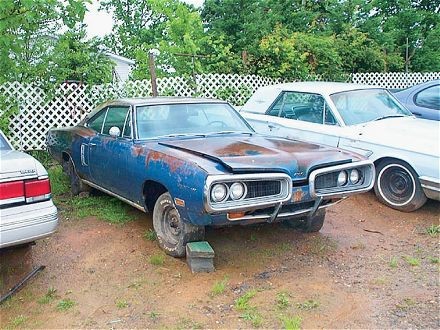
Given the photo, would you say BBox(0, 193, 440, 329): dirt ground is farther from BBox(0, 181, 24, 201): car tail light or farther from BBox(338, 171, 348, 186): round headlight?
BBox(0, 181, 24, 201): car tail light

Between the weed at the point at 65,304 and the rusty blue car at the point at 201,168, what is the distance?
108 cm

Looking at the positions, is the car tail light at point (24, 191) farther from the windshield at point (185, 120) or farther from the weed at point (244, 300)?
the weed at point (244, 300)

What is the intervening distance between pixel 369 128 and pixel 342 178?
2.07m

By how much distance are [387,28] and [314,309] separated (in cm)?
1461

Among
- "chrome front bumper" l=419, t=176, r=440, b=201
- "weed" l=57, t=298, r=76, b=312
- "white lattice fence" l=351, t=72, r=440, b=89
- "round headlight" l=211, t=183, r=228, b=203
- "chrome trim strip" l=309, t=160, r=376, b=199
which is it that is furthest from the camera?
"white lattice fence" l=351, t=72, r=440, b=89

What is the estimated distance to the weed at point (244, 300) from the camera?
11.8 ft

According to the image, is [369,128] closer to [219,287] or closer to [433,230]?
[433,230]

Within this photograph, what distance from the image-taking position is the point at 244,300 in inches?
146

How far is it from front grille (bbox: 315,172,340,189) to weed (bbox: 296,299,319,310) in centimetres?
105

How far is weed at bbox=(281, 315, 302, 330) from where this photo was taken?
330 centimetres

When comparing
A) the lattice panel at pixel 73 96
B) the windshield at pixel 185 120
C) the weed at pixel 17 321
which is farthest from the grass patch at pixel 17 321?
the lattice panel at pixel 73 96

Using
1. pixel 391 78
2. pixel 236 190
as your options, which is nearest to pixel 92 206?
pixel 236 190

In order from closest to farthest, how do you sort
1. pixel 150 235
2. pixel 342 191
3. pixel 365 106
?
pixel 342 191 < pixel 150 235 < pixel 365 106

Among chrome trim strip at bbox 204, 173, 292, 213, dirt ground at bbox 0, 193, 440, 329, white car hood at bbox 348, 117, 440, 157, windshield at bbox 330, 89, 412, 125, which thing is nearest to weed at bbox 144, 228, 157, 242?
dirt ground at bbox 0, 193, 440, 329
